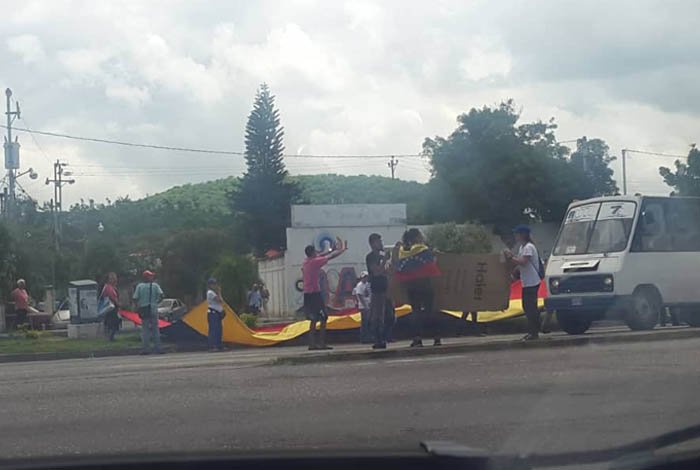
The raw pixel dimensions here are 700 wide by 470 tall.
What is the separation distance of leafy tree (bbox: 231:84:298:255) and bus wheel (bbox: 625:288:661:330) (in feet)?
186

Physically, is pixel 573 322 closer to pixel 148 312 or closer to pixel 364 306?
pixel 364 306

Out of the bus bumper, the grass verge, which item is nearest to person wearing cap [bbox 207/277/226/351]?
the grass verge

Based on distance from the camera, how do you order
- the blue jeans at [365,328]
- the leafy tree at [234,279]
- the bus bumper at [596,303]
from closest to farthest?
the bus bumper at [596,303] → the blue jeans at [365,328] → the leafy tree at [234,279]

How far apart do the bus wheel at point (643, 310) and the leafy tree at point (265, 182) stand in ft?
186

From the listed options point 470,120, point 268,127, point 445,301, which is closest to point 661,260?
point 445,301

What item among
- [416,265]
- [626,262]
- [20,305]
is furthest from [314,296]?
[20,305]

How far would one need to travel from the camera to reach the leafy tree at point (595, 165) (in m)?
21.7

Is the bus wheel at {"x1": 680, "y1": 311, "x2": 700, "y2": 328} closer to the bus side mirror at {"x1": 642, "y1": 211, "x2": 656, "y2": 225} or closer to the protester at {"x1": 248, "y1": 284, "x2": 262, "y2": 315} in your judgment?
the bus side mirror at {"x1": 642, "y1": 211, "x2": 656, "y2": 225}

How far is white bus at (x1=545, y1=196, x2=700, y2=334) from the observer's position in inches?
691

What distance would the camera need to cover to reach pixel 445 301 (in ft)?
64.1

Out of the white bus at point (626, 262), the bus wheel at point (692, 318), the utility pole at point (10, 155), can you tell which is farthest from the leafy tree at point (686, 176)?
the utility pole at point (10, 155)

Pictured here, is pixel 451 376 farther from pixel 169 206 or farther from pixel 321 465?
pixel 169 206

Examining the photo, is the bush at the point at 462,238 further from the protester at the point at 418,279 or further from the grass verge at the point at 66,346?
the protester at the point at 418,279

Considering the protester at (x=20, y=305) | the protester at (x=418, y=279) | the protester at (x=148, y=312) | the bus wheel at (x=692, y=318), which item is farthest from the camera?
the protester at (x=20, y=305)
